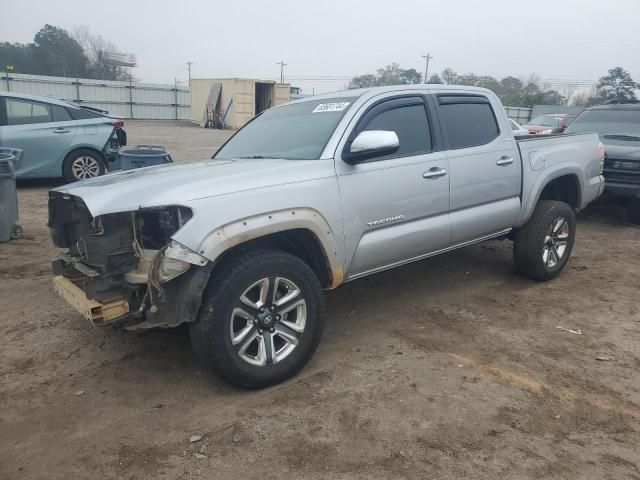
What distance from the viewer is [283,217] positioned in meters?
3.23

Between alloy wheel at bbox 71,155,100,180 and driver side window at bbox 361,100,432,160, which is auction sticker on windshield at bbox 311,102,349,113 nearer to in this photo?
driver side window at bbox 361,100,432,160

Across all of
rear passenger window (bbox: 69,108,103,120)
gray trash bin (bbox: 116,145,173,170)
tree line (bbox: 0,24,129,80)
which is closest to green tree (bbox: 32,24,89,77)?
tree line (bbox: 0,24,129,80)

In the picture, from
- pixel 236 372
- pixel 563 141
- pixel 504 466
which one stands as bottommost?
pixel 504 466

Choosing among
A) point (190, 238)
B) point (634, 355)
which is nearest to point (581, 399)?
point (634, 355)

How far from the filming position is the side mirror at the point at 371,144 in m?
3.53

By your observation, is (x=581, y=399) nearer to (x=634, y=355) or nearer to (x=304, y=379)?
(x=634, y=355)

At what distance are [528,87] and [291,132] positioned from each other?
56.4 metres

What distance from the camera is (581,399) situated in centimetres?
327

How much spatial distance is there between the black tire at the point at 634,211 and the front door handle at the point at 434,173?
5687 mm

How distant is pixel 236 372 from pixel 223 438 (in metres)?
0.40

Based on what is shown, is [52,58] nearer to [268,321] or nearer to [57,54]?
[57,54]

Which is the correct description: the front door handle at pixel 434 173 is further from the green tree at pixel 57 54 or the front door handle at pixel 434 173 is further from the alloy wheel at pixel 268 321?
the green tree at pixel 57 54

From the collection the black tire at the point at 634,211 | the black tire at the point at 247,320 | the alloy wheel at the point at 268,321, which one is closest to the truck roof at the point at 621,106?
the black tire at the point at 634,211

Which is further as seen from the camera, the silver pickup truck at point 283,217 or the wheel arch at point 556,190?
the wheel arch at point 556,190
